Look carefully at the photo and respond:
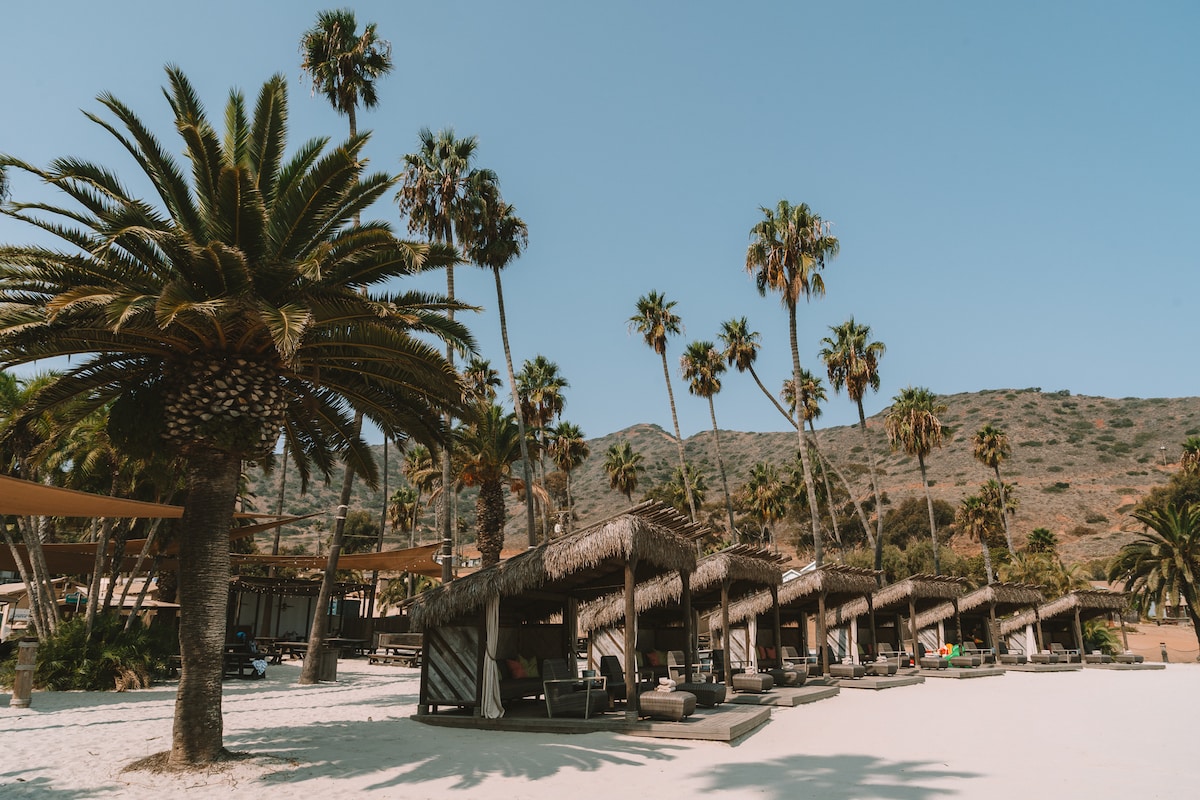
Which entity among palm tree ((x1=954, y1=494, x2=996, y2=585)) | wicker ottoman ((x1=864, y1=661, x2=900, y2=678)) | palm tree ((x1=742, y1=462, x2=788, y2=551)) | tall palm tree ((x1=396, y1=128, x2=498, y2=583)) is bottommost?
wicker ottoman ((x1=864, y1=661, x2=900, y2=678))

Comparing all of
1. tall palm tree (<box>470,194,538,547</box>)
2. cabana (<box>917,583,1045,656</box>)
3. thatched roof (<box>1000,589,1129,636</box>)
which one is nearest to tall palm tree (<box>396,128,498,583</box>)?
tall palm tree (<box>470,194,538,547</box>)

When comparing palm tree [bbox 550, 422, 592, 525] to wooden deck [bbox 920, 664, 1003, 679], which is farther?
palm tree [bbox 550, 422, 592, 525]

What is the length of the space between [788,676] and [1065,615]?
76.3ft

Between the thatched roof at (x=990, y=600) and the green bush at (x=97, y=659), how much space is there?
27699 mm

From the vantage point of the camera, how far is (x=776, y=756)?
948 centimetres

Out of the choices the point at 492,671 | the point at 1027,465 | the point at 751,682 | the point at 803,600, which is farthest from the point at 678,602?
the point at 1027,465

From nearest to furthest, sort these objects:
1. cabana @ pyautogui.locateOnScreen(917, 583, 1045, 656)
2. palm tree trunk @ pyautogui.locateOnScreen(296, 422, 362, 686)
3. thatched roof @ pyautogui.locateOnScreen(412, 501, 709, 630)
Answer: thatched roof @ pyautogui.locateOnScreen(412, 501, 709, 630), palm tree trunk @ pyautogui.locateOnScreen(296, 422, 362, 686), cabana @ pyautogui.locateOnScreen(917, 583, 1045, 656)

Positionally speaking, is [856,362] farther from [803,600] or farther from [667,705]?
[667,705]

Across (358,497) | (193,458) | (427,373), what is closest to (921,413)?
(427,373)

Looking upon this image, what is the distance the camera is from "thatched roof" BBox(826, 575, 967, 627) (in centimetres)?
2636

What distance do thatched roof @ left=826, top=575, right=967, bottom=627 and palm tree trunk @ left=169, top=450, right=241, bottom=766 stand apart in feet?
71.7

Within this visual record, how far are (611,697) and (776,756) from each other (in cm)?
439

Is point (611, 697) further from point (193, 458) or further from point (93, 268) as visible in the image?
point (93, 268)

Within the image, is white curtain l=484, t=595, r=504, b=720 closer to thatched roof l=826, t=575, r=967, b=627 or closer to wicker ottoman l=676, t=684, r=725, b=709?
wicker ottoman l=676, t=684, r=725, b=709
